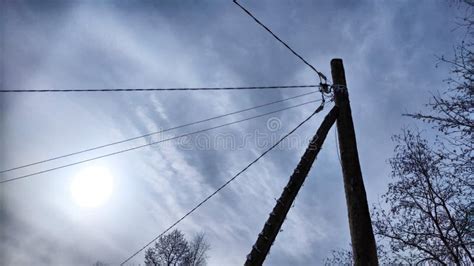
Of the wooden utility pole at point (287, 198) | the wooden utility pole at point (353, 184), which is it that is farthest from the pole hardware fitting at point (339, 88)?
the wooden utility pole at point (287, 198)

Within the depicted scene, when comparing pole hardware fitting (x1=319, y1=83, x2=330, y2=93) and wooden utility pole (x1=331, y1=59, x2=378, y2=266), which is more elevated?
pole hardware fitting (x1=319, y1=83, x2=330, y2=93)

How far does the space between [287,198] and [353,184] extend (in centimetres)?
119

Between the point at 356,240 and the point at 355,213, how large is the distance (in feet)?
1.40

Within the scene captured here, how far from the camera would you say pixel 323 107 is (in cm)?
646

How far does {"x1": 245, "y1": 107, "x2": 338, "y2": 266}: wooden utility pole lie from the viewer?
4.26m

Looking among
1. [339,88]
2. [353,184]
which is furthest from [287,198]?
[339,88]

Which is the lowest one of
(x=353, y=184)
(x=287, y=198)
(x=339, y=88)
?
(x=287, y=198)

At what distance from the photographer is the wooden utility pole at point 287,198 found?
4.26 m

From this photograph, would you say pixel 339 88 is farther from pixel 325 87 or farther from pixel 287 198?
pixel 287 198

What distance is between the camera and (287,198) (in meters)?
4.72

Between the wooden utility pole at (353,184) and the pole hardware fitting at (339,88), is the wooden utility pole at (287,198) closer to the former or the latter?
the wooden utility pole at (353,184)

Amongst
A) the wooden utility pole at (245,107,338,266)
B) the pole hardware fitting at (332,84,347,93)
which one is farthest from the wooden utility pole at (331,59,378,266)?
the wooden utility pole at (245,107,338,266)

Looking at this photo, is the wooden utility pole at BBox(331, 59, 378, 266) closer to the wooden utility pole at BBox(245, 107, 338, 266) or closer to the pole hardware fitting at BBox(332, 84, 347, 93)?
the pole hardware fitting at BBox(332, 84, 347, 93)

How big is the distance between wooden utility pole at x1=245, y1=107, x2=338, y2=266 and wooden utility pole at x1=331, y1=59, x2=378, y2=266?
0.27 meters
